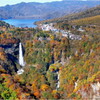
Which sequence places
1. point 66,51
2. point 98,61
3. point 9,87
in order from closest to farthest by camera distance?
point 9,87
point 98,61
point 66,51

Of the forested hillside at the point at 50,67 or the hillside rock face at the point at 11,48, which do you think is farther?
the hillside rock face at the point at 11,48

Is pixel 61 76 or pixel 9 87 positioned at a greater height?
pixel 9 87

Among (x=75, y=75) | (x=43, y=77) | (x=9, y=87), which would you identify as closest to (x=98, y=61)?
(x=75, y=75)

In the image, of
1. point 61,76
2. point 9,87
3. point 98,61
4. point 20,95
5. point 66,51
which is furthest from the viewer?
point 66,51

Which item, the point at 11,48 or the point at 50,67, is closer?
the point at 50,67

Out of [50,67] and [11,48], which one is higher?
[11,48]

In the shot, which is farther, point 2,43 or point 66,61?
point 2,43

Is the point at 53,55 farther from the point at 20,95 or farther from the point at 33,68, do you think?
the point at 20,95

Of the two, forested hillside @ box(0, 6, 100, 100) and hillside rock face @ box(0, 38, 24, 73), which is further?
hillside rock face @ box(0, 38, 24, 73)
